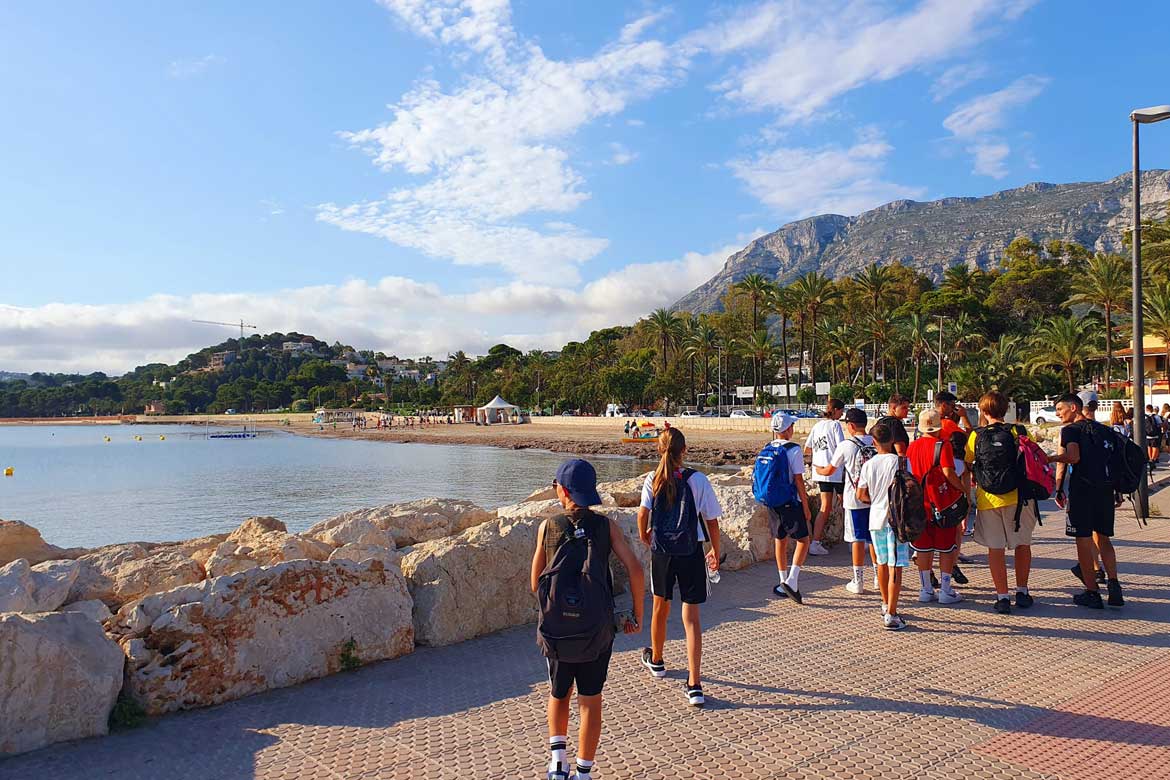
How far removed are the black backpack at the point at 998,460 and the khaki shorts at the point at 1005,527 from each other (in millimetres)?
185

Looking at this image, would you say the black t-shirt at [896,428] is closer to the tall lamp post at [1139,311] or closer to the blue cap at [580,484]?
the blue cap at [580,484]

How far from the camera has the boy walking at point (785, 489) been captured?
615 cm

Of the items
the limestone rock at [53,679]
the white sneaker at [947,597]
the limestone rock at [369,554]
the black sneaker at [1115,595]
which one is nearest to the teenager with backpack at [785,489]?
the white sneaker at [947,597]

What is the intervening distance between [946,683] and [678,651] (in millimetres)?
1661

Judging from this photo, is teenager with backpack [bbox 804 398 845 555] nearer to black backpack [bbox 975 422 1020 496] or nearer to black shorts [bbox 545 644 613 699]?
black backpack [bbox 975 422 1020 496]

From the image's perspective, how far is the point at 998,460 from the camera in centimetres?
599

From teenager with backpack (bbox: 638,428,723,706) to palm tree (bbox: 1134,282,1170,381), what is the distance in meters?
44.3

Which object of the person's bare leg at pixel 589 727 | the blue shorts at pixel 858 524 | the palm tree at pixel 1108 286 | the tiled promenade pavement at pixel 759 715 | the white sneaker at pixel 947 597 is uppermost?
the palm tree at pixel 1108 286

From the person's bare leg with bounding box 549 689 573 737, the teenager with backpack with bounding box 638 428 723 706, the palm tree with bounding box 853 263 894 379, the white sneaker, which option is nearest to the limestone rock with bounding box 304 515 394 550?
the teenager with backpack with bounding box 638 428 723 706

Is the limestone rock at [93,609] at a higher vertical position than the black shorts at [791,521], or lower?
lower

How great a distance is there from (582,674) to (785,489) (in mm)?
3339

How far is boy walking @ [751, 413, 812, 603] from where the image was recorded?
6.15 meters

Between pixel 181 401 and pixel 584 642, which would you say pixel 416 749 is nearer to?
pixel 584 642

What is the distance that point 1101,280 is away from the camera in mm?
43969
